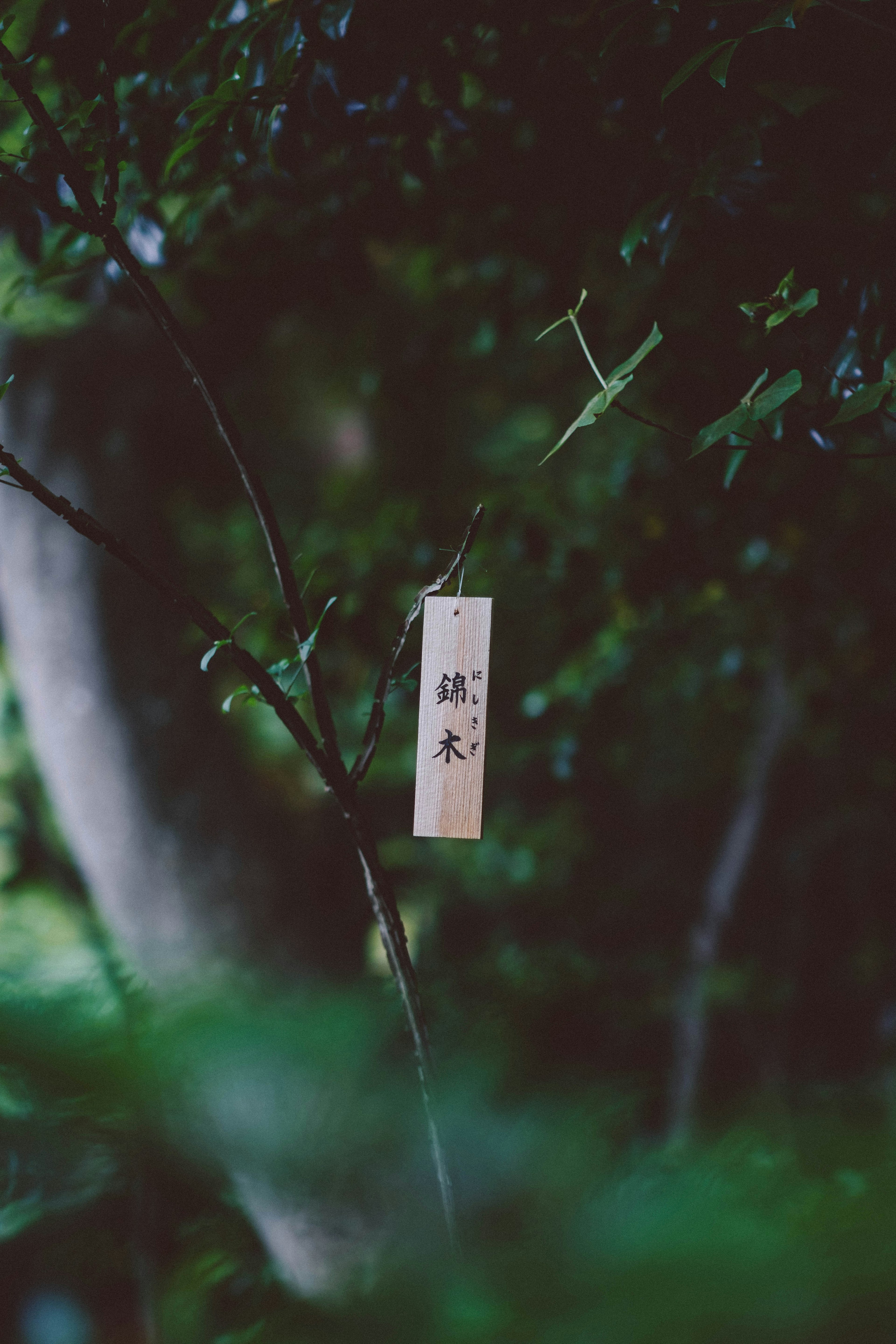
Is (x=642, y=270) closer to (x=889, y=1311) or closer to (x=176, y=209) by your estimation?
(x=176, y=209)

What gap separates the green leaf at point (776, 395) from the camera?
20.0 inches

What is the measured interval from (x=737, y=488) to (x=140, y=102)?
2.56 feet

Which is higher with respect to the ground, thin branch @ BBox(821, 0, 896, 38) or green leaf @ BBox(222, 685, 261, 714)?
thin branch @ BBox(821, 0, 896, 38)

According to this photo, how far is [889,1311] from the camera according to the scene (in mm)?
232

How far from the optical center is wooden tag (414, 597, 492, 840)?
599 mm

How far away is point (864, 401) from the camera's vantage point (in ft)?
1.71

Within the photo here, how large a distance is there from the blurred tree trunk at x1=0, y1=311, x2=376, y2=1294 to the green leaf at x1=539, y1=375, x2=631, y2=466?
1201 mm

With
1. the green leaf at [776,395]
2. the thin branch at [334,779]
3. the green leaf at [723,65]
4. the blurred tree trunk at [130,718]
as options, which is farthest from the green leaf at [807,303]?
the blurred tree trunk at [130,718]

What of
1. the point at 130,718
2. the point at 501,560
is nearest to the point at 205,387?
the point at 501,560

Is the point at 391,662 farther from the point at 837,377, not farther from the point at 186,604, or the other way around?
the point at 837,377

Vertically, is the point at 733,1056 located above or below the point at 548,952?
below

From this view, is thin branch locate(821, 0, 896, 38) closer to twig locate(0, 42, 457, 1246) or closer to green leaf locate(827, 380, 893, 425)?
green leaf locate(827, 380, 893, 425)

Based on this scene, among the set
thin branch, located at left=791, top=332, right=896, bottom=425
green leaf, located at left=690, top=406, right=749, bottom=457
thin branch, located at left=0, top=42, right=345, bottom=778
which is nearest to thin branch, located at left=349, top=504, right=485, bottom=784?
thin branch, located at left=0, top=42, right=345, bottom=778

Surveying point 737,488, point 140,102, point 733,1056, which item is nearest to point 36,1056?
point 140,102
